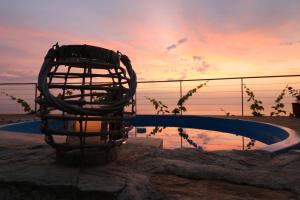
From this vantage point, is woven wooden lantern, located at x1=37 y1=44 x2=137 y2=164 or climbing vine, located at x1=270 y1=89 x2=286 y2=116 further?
climbing vine, located at x1=270 y1=89 x2=286 y2=116

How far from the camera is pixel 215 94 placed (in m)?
8.00

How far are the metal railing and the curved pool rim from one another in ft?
1.68

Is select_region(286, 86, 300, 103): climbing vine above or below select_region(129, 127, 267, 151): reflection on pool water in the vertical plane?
above

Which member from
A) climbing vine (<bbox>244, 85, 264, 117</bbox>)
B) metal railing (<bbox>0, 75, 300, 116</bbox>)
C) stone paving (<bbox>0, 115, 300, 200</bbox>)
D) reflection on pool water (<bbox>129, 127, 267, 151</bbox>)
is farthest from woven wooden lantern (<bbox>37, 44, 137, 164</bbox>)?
climbing vine (<bbox>244, 85, 264, 117</bbox>)

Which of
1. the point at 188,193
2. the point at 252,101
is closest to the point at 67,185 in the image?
the point at 188,193

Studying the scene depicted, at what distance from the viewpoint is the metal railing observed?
7.09 m

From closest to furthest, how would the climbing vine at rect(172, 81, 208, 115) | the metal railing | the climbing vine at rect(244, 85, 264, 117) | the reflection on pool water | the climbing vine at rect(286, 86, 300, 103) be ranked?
the reflection on pool water → the climbing vine at rect(286, 86, 300, 103) → the metal railing → the climbing vine at rect(244, 85, 264, 117) → the climbing vine at rect(172, 81, 208, 115)

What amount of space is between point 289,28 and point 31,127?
4699 mm

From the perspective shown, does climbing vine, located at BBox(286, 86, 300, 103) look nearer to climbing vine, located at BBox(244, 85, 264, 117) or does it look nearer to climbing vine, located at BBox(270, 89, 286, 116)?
climbing vine, located at BBox(270, 89, 286, 116)

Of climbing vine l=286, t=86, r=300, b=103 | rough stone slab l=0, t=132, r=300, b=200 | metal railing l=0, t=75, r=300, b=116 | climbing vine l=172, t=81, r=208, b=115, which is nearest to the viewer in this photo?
rough stone slab l=0, t=132, r=300, b=200

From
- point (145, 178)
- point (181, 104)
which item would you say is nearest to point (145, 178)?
point (145, 178)

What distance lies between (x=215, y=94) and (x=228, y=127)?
2.63 meters

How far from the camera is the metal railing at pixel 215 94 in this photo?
7.09 m

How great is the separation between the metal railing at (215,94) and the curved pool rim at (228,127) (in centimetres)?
51
